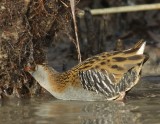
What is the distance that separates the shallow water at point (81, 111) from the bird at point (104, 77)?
0.14 metres

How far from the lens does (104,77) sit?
380 inches

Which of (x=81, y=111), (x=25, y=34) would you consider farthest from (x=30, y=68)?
(x=81, y=111)

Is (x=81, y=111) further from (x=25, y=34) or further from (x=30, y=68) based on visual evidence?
(x=25, y=34)

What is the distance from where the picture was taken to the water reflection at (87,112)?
26.5 feet

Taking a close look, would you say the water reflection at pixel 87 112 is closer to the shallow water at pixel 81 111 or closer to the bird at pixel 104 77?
the shallow water at pixel 81 111

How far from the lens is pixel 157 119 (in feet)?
26.5

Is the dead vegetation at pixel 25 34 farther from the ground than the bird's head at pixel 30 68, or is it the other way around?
the dead vegetation at pixel 25 34

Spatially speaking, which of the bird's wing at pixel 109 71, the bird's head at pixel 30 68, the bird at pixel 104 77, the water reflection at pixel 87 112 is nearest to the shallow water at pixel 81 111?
the water reflection at pixel 87 112

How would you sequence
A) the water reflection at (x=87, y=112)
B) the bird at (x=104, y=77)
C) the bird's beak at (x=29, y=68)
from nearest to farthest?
the water reflection at (x=87, y=112) < the bird at (x=104, y=77) < the bird's beak at (x=29, y=68)

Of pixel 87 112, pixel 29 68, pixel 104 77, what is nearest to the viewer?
pixel 87 112

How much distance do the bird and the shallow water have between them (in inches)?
5.5

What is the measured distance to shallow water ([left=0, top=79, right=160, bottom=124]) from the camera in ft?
26.6

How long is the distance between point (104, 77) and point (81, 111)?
103 centimetres

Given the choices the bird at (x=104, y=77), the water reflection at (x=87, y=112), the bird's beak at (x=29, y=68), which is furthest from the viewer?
the bird's beak at (x=29, y=68)
